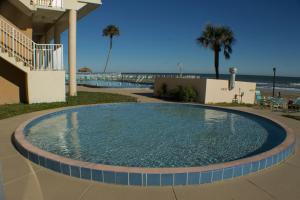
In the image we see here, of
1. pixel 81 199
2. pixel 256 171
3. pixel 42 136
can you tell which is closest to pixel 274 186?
pixel 256 171

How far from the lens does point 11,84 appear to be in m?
12.1

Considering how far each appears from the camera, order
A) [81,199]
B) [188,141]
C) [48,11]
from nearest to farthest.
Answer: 1. [81,199]
2. [188,141]
3. [48,11]

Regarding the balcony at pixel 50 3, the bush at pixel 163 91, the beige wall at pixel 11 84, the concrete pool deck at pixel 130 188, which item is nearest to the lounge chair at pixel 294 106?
the bush at pixel 163 91

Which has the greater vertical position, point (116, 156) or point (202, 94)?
point (202, 94)

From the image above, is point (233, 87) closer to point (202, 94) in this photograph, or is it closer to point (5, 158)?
point (202, 94)

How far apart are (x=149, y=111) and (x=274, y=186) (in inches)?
328

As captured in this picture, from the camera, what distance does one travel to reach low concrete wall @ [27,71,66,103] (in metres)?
11.6

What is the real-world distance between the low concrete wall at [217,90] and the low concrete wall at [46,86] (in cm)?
753

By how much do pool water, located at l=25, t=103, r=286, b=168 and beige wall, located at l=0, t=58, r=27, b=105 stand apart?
318 cm

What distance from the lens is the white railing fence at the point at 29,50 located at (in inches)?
444

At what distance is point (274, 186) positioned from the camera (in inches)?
158

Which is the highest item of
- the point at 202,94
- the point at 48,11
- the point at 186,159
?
the point at 48,11

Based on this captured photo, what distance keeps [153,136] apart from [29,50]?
8.26 m

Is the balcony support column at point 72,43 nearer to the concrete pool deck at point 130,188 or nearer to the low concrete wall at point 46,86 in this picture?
the low concrete wall at point 46,86
